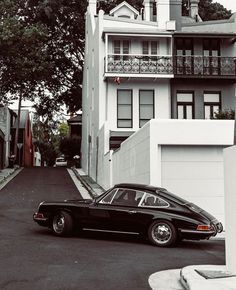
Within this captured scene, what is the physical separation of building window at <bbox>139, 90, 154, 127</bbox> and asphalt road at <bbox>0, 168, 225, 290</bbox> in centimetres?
1617

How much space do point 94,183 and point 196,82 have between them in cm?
884

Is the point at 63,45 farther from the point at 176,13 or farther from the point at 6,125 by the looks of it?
the point at 176,13

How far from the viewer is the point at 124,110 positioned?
102ft

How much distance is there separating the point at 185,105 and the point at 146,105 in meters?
2.47

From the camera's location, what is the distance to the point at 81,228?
1260cm

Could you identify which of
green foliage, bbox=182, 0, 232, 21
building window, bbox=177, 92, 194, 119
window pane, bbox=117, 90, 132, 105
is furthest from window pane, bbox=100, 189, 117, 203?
green foliage, bbox=182, 0, 232, 21

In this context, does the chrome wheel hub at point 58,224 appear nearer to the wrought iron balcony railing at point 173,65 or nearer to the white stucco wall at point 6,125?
the wrought iron balcony railing at point 173,65

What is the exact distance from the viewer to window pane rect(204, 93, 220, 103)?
104 ft

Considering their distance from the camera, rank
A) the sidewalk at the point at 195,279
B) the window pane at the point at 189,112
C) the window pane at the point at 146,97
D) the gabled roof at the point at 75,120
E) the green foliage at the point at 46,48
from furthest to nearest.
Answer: the gabled roof at the point at 75,120
the green foliage at the point at 46,48
the window pane at the point at 189,112
the window pane at the point at 146,97
the sidewalk at the point at 195,279

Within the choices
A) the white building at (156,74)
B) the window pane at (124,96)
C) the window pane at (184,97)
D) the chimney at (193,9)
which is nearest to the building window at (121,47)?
the white building at (156,74)

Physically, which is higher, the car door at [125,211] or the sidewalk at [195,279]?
the car door at [125,211]

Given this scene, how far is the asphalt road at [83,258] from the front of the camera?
7730mm

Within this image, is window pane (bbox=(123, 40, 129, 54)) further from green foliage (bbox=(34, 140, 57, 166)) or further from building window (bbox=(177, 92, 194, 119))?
green foliage (bbox=(34, 140, 57, 166))

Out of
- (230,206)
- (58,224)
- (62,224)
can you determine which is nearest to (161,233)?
(62,224)
